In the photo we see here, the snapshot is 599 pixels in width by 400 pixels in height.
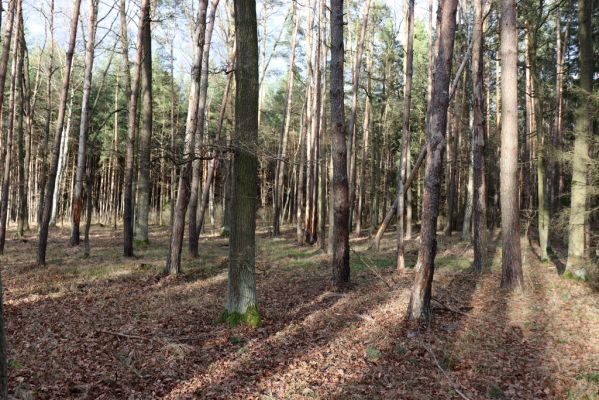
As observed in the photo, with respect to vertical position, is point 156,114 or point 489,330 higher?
point 156,114

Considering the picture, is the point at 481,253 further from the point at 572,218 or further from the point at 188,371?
the point at 188,371

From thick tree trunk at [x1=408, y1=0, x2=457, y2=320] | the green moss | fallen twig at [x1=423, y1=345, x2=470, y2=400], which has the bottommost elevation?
fallen twig at [x1=423, y1=345, x2=470, y2=400]

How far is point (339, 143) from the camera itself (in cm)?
1045

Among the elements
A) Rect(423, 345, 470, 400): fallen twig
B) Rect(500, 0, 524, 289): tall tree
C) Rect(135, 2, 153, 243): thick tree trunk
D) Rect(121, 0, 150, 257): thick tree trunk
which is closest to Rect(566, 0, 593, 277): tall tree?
Rect(500, 0, 524, 289): tall tree

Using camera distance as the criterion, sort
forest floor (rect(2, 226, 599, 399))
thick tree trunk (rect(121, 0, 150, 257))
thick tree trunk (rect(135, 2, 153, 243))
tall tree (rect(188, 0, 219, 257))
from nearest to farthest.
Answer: forest floor (rect(2, 226, 599, 399)) < tall tree (rect(188, 0, 219, 257)) < thick tree trunk (rect(121, 0, 150, 257)) < thick tree trunk (rect(135, 2, 153, 243))

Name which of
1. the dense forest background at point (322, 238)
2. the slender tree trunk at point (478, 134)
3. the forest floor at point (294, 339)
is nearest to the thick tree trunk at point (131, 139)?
the dense forest background at point (322, 238)

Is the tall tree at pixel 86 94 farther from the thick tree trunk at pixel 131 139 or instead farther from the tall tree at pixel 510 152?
the tall tree at pixel 510 152

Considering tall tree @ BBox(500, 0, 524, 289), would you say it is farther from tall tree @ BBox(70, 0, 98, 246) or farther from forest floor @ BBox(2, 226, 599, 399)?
tall tree @ BBox(70, 0, 98, 246)

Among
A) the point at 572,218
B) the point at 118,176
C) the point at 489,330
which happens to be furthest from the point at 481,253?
the point at 118,176

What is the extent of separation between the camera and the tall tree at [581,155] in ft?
37.9

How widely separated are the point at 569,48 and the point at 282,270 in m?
22.3

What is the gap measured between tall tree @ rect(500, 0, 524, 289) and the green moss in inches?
249

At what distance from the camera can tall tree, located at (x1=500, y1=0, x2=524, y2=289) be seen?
9.97 meters

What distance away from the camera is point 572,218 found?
11.8 m
